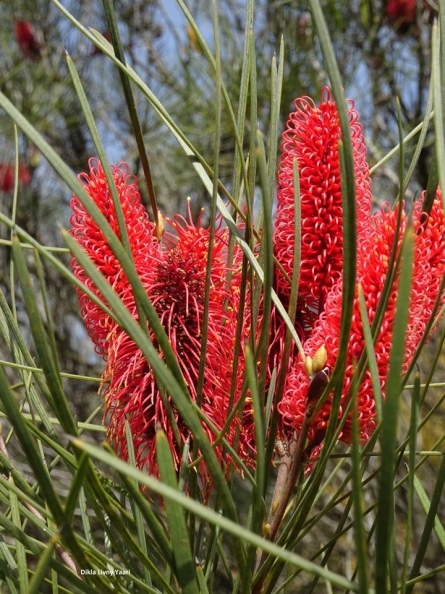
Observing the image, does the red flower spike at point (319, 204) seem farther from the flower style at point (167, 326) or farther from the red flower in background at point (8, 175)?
the red flower in background at point (8, 175)

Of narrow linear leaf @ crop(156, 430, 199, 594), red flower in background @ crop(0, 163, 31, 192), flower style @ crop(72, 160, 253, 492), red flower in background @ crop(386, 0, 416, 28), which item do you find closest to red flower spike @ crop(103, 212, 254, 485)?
flower style @ crop(72, 160, 253, 492)

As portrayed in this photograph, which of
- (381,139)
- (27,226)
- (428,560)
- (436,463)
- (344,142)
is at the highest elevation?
(344,142)

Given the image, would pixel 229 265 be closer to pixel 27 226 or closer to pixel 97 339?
pixel 97 339

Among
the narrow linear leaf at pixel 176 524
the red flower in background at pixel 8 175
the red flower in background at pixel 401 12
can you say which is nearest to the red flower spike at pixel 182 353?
the narrow linear leaf at pixel 176 524

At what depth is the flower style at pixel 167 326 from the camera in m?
0.41

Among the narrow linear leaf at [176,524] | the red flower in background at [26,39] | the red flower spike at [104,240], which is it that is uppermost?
the red flower in background at [26,39]

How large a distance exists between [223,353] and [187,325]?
3 cm

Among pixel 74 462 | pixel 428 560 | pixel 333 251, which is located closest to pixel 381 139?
pixel 428 560

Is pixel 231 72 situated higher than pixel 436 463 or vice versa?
pixel 231 72

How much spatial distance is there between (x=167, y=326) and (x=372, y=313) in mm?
122

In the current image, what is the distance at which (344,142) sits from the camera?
0.82 ft

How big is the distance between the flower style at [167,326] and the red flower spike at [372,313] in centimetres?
4

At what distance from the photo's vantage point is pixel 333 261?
0.42 metres

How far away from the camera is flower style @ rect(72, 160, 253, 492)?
0.41 metres
